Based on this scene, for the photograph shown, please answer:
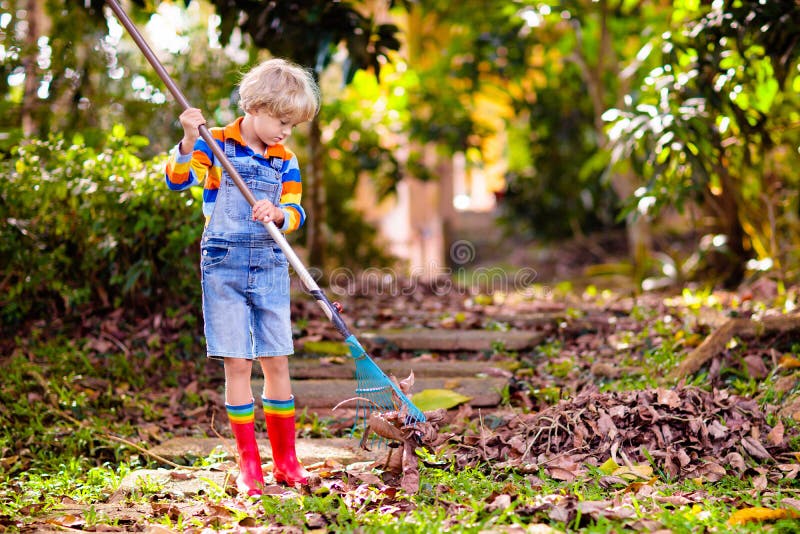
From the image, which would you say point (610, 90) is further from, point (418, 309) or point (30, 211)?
point (30, 211)

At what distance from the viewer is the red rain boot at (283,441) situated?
9.94ft

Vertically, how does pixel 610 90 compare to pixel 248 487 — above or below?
above

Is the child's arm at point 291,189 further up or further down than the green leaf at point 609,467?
further up

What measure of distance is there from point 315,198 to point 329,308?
3.95 m

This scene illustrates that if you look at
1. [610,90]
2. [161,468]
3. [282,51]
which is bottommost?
[161,468]

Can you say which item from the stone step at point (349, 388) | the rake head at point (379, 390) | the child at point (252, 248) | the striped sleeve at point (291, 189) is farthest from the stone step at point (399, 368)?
the striped sleeve at point (291, 189)

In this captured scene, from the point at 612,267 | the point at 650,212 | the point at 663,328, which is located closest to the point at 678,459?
the point at 663,328

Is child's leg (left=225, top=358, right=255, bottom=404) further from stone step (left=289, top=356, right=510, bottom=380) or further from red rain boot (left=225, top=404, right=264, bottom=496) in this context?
stone step (left=289, top=356, right=510, bottom=380)

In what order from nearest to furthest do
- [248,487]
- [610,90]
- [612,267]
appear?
[248,487], [612,267], [610,90]

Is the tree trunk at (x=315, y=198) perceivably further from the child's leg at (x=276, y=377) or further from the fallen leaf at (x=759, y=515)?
the fallen leaf at (x=759, y=515)

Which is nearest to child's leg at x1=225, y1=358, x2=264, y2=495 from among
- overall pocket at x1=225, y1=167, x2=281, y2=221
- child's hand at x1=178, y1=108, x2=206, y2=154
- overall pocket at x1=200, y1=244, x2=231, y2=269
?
overall pocket at x1=200, y1=244, x2=231, y2=269

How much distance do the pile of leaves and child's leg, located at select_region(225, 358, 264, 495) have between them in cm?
74

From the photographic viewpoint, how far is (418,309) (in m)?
6.02

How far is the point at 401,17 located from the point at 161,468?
970 cm
